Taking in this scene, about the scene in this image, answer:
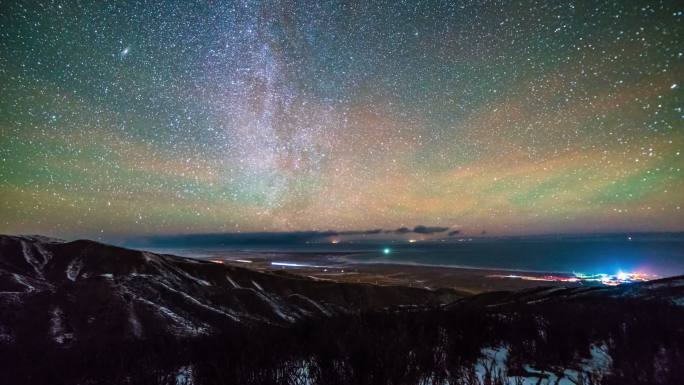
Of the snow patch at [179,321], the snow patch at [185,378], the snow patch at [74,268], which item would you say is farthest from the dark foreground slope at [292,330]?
the snow patch at [74,268]

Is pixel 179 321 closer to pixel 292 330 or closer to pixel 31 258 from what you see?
pixel 292 330

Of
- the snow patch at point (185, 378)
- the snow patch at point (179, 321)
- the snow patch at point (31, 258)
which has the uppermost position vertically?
the snow patch at point (185, 378)

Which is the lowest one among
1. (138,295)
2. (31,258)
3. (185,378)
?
(138,295)

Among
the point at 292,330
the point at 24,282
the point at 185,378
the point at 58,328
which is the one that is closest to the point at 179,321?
the point at 58,328

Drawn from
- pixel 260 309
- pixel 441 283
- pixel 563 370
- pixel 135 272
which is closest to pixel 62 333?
pixel 260 309

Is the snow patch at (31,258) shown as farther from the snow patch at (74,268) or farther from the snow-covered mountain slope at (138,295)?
the snow patch at (74,268)

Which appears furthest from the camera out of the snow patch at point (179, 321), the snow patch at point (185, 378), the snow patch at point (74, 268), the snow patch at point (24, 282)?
the snow patch at point (74, 268)

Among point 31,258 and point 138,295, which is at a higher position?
point 31,258

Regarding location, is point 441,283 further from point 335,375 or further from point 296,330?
point 335,375
